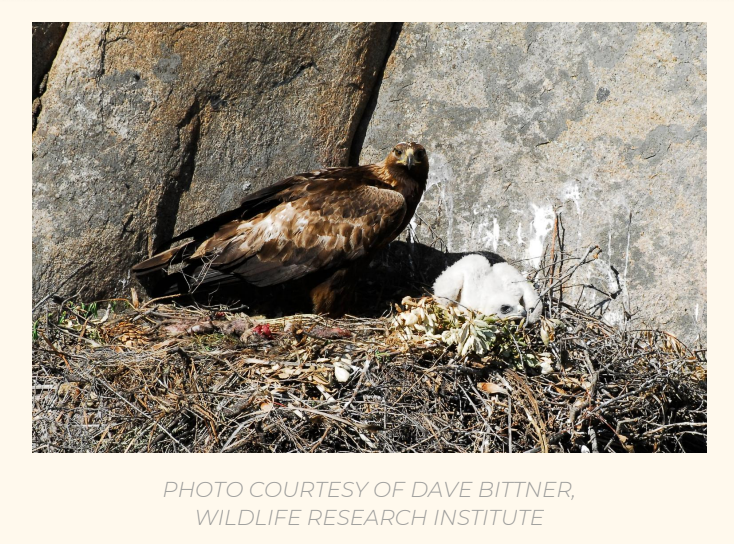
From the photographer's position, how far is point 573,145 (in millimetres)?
5262

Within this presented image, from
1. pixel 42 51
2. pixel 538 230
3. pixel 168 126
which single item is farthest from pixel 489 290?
pixel 42 51

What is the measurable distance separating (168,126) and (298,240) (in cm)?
111

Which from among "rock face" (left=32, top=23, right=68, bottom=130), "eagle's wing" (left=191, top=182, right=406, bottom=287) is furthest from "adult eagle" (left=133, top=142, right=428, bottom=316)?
"rock face" (left=32, top=23, right=68, bottom=130)

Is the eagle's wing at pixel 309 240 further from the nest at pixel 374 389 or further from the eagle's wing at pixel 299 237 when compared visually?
the nest at pixel 374 389

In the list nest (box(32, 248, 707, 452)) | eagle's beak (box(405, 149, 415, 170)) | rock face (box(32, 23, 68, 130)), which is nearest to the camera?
nest (box(32, 248, 707, 452))

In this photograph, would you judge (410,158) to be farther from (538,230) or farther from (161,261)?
(161,261)

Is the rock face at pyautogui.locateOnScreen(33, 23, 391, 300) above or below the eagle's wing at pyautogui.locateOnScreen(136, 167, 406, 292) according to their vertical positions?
above

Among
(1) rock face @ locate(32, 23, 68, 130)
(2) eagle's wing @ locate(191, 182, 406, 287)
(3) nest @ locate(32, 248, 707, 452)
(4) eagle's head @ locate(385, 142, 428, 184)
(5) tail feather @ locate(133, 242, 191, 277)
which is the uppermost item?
(1) rock face @ locate(32, 23, 68, 130)

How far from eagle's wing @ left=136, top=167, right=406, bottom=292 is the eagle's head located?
22 cm

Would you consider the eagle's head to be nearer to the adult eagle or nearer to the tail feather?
the adult eagle

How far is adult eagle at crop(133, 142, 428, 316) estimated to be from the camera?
5.11 meters

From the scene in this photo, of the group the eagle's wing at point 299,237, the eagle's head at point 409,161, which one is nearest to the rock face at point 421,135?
the eagle's head at point 409,161

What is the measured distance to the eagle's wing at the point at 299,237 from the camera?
16.8ft
